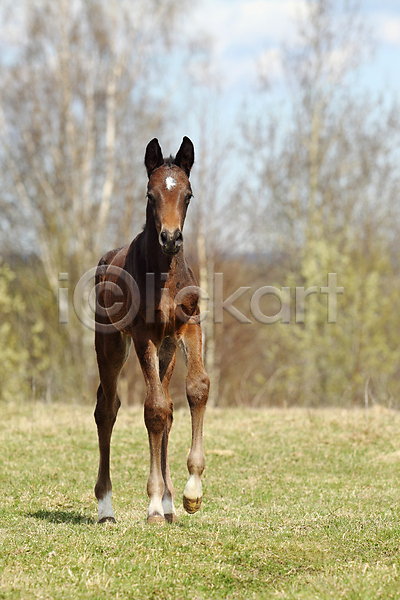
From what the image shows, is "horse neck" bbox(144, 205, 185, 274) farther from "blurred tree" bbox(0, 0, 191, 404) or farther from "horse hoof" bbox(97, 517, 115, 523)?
"blurred tree" bbox(0, 0, 191, 404)

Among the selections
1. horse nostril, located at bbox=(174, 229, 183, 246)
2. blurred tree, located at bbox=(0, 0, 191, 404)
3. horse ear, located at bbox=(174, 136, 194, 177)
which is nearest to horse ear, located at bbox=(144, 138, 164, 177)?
horse ear, located at bbox=(174, 136, 194, 177)

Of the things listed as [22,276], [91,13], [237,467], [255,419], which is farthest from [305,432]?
[91,13]

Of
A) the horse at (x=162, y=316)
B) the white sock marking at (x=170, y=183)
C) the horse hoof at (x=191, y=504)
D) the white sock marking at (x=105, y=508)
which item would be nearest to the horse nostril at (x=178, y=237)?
the horse at (x=162, y=316)

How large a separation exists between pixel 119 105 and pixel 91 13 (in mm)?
3105

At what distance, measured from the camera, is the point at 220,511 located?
728cm

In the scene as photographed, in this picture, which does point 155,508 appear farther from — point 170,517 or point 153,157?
A: point 153,157

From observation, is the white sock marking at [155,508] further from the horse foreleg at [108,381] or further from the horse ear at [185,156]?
the horse ear at [185,156]

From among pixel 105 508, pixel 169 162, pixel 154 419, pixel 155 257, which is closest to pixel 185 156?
pixel 169 162

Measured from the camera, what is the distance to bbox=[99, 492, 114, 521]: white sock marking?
6.79 meters

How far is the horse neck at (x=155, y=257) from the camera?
618 centimetres

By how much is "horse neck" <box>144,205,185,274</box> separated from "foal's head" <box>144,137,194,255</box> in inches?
6.9

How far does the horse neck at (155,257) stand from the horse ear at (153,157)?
A: 1.15ft

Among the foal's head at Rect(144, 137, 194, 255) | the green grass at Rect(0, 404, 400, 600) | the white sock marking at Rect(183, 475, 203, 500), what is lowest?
the green grass at Rect(0, 404, 400, 600)

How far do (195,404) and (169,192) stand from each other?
5.86ft
